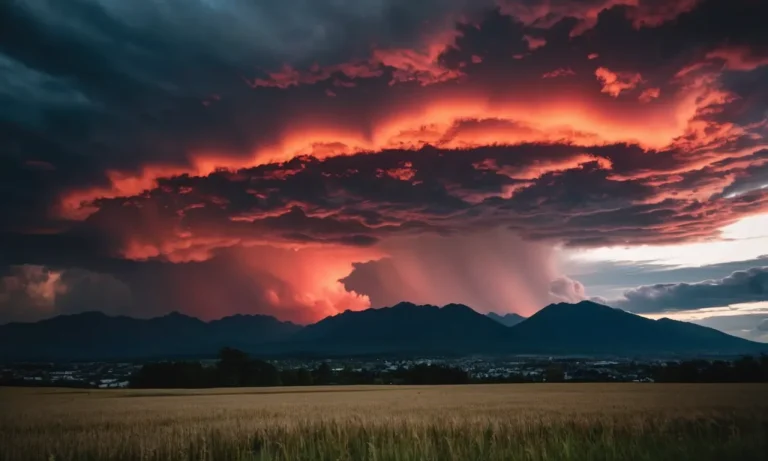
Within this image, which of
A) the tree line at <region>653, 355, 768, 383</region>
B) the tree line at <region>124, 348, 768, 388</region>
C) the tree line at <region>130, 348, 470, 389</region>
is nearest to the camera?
the tree line at <region>653, 355, 768, 383</region>

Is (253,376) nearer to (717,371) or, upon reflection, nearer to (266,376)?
(266,376)

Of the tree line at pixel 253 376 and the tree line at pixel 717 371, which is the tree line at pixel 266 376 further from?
the tree line at pixel 717 371

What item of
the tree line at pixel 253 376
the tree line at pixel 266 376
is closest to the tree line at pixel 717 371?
the tree line at pixel 266 376

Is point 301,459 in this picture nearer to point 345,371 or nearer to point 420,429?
point 420,429

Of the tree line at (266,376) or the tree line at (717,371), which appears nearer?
the tree line at (717,371)

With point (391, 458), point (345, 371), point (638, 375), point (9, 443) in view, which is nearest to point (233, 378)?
point (345, 371)

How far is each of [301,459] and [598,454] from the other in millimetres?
4362

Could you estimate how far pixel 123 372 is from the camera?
10325cm

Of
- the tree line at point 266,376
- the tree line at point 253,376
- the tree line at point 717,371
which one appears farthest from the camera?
the tree line at point 253,376

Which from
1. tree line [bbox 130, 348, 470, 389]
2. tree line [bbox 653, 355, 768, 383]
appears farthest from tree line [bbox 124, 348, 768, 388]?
tree line [bbox 653, 355, 768, 383]

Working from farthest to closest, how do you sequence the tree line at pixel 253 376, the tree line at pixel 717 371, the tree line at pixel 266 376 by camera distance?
the tree line at pixel 253 376, the tree line at pixel 266 376, the tree line at pixel 717 371

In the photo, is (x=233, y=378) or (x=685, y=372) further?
(x=233, y=378)

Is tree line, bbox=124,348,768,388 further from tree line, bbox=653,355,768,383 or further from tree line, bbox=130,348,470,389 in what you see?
tree line, bbox=653,355,768,383

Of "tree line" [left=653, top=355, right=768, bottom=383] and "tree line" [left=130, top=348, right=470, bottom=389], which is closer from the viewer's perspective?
"tree line" [left=653, top=355, right=768, bottom=383]
